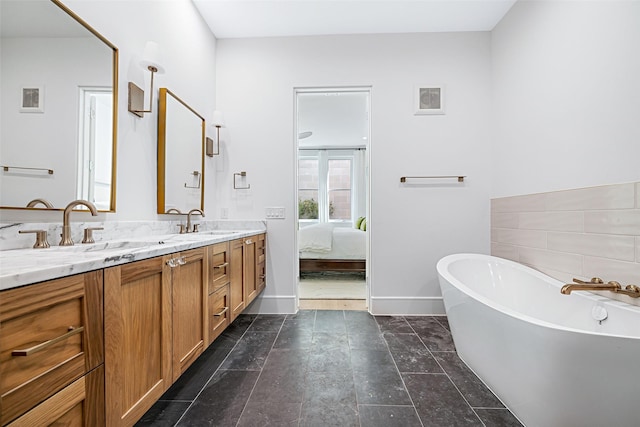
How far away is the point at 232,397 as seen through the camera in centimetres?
144

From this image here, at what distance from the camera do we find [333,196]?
21.8 feet

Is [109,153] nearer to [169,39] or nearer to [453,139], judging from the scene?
[169,39]

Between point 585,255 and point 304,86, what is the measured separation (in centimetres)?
248

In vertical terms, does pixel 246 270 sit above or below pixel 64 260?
below

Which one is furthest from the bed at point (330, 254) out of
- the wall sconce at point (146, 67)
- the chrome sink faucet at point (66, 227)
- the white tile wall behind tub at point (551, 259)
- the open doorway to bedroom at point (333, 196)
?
the chrome sink faucet at point (66, 227)

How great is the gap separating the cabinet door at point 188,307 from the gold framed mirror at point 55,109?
0.55 meters

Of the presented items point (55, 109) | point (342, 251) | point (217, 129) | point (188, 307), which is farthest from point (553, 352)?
point (342, 251)

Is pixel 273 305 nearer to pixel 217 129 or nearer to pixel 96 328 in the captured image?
pixel 217 129

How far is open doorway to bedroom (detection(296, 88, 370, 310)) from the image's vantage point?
313 centimetres

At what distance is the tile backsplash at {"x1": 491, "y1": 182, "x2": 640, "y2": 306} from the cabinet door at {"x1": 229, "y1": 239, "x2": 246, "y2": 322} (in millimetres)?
2104

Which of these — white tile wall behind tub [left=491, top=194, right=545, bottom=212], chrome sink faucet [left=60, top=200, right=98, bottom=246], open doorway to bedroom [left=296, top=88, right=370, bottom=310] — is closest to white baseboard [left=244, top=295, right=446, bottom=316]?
→ open doorway to bedroom [left=296, top=88, right=370, bottom=310]

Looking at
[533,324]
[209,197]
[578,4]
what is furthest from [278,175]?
[578,4]

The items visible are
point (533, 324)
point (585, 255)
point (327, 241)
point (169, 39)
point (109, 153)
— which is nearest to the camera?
point (533, 324)

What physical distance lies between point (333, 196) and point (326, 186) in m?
0.30
